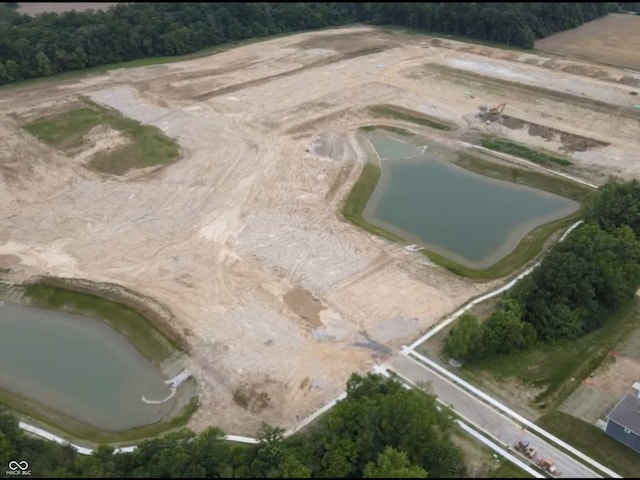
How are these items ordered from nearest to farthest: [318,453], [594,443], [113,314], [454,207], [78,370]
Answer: [318,453]
[594,443]
[78,370]
[113,314]
[454,207]

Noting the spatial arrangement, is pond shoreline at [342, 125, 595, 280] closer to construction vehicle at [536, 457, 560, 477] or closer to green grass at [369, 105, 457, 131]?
green grass at [369, 105, 457, 131]

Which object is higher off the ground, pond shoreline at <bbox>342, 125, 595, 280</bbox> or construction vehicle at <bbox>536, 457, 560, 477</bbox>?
pond shoreline at <bbox>342, 125, 595, 280</bbox>

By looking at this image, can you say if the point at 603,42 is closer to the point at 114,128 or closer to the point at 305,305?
the point at 114,128

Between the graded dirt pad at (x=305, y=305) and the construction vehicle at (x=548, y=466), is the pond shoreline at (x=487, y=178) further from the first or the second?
the construction vehicle at (x=548, y=466)

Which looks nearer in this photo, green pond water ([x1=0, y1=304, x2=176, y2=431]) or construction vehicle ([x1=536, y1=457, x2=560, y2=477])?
construction vehicle ([x1=536, y1=457, x2=560, y2=477])

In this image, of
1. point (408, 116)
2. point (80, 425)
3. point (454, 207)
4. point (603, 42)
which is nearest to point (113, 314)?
point (80, 425)

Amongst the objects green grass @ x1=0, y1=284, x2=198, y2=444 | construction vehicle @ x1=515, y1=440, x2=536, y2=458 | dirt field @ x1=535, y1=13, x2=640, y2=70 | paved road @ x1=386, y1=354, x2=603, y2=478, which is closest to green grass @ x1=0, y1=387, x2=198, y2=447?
green grass @ x1=0, y1=284, x2=198, y2=444
